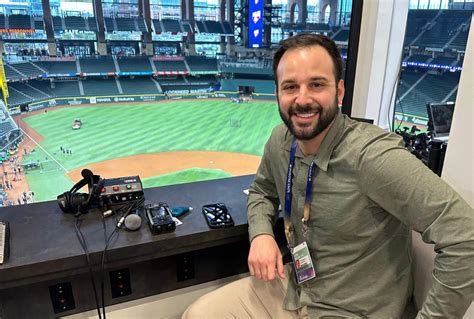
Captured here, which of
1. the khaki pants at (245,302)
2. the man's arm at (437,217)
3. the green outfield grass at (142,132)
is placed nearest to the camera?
the man's arm at (437,217)

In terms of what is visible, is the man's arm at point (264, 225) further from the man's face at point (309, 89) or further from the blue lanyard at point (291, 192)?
the man's face at point (309, 89)

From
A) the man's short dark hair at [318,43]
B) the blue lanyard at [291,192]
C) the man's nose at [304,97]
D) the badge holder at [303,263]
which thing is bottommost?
the badge holder at [303,263]

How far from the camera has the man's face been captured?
1.10 m

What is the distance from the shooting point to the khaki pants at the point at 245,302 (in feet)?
4.39

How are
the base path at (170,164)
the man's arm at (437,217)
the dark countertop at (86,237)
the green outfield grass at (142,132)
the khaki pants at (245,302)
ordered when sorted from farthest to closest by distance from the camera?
1. the base path at (170,164)
2. the green outfield grass at (142,132)
3. the khaki pants at (245,302)
4. the dark countertop at (86,237)
5. the man's arm at (437,217)

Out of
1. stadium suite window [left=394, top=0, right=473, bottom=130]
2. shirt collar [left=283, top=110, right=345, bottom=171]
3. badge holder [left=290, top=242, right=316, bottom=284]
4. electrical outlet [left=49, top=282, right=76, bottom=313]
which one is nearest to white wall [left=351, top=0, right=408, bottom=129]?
stadium suite window [left=394, top=0, right=473, bottom=130]

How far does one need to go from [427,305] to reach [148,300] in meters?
1.28

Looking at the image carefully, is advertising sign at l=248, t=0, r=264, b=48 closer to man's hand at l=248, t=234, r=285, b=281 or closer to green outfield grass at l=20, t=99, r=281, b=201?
green outfield grass at l=20, t=99, r=281, b=201

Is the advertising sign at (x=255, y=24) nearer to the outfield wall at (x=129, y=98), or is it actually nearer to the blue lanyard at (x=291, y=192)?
the outfield wall at (x=129, y=98)

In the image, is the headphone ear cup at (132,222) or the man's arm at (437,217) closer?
the man's arm at (437,217)

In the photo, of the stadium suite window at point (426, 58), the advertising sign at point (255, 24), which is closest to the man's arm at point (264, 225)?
the advertising sign at point (255, 24)

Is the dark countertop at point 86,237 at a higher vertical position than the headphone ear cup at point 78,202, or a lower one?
lower

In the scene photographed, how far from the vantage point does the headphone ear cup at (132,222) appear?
1419 mm

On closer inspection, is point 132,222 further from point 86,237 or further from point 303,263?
point 303,263
